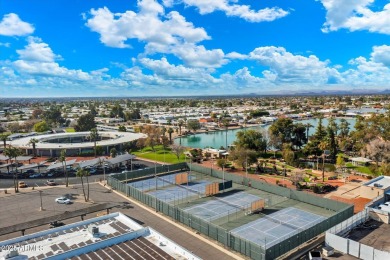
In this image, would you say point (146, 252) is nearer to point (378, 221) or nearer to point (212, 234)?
point (212, 234)

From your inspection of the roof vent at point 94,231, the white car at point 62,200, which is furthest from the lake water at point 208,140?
the roof vent at point 94,231

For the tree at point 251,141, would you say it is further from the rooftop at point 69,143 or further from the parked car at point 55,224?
the parked car at point 55,224

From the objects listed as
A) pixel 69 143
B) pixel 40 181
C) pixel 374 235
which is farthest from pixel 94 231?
pixel 69 143

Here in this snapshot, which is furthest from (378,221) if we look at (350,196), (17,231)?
(17,231)

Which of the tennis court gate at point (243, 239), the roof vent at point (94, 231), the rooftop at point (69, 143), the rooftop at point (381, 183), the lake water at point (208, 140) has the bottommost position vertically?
the lake water at point (208, 140)

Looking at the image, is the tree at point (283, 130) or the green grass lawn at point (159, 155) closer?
the green grass lawn at point (159, 155)

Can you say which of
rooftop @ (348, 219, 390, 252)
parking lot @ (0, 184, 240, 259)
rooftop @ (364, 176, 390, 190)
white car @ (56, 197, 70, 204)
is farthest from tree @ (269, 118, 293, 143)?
white car @ (56, 197, 70, 204)

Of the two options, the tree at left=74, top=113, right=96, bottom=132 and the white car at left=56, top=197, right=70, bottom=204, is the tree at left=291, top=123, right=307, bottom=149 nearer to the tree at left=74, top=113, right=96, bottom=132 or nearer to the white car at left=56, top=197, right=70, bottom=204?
the white car at left=56, top=197, right=70, bottom=204
